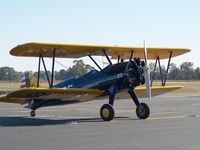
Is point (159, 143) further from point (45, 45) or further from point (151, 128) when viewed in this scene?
point (45, 45)

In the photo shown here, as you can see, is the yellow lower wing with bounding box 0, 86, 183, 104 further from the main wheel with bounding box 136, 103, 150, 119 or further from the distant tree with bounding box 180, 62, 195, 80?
the distant tree with bounding box 180, 62, 195, 80

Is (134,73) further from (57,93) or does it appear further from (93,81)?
(57,93)

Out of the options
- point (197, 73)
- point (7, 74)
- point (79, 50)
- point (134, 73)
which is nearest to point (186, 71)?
point (197, 73)

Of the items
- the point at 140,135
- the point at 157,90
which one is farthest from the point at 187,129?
the point at 157,90

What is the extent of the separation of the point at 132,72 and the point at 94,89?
58.5 inches

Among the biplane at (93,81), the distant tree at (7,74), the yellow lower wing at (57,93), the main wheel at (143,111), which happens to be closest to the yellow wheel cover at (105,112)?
the biplane at (93,81)

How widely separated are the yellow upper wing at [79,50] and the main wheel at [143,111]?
2.55 metres

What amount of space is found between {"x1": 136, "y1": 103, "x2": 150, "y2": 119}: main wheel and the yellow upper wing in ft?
8.37

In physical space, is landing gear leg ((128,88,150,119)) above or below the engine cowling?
below

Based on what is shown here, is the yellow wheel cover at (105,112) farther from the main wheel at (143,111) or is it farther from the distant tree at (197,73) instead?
the distant tree at (197,73)

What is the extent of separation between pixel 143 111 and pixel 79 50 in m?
3.30

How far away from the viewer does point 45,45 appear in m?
14.9

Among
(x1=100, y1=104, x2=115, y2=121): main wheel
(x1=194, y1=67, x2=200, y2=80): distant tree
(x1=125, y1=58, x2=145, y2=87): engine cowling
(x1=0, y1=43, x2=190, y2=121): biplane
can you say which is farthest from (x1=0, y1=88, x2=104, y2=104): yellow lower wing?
(x1=194, y1=67, x2=200, y2=80): distant tree

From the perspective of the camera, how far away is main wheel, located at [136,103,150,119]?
15.8m
